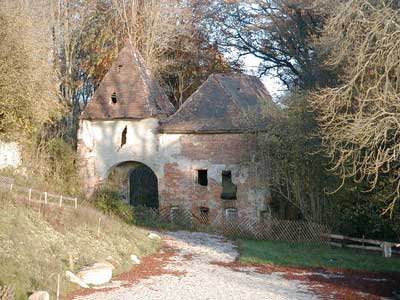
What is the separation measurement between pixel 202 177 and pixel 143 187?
6902 mm

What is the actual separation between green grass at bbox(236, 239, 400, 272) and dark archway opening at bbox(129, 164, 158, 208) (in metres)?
11.1

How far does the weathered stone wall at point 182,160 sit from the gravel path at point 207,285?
708 cm

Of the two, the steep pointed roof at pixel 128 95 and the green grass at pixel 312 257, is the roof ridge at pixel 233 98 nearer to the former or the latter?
the steep pointed roof at pixel 128 95

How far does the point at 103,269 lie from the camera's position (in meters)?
13.8

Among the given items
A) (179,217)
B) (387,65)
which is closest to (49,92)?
(179,217)

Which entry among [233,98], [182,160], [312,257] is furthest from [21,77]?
[312,257]

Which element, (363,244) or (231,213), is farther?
(231,213)

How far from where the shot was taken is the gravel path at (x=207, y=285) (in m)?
12.7

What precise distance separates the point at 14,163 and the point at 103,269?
14.0m

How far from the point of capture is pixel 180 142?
26.9 meters

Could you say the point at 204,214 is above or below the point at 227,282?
above

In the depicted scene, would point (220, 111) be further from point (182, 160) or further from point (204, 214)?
point (204, 214)

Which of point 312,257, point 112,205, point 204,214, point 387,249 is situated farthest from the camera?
point 204,214

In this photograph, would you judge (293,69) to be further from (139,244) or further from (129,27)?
(139,244)
